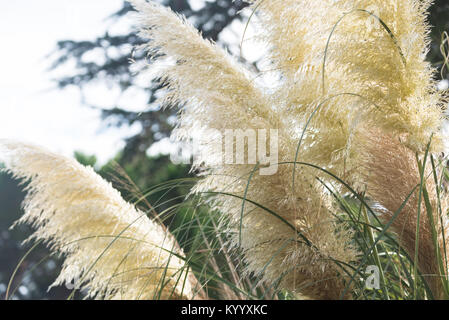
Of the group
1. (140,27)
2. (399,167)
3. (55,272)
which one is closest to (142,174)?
(55,272)

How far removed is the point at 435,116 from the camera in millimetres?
1235

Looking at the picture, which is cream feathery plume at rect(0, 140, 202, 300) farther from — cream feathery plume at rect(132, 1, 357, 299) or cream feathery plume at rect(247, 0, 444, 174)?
cream feathery plume at rect(247, 0, 444, 174)

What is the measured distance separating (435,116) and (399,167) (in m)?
0.17

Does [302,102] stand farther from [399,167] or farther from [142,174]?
[142,174]

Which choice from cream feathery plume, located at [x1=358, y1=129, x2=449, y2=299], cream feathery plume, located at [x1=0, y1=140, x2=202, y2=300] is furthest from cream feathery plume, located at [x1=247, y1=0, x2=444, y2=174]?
cream feathery plume, located at [x1=0, y1=140, x2=202, y2=300]

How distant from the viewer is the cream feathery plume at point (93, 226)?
5.68 feet

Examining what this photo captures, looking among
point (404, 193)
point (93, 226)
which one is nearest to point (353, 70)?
point (404, 193)

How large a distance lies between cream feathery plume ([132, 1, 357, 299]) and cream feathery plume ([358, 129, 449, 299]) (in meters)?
0.18

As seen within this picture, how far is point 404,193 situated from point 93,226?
1.17m

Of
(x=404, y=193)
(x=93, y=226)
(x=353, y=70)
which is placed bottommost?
(x=93, y=226)

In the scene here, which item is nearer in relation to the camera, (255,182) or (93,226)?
(255,182)

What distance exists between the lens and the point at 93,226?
5.94ft

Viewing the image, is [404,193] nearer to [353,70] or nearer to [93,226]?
[353,70]

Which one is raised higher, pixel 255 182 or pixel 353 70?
pixel 353 70
